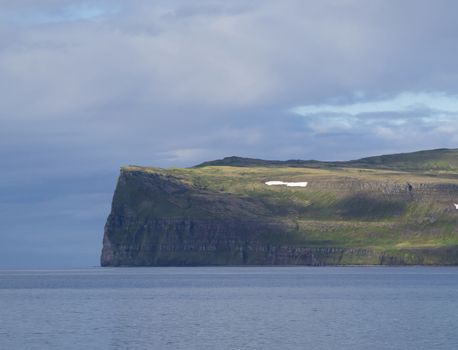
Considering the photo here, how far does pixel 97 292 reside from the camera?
550 ft

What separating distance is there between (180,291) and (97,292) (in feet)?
45.3

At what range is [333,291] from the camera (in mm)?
158625

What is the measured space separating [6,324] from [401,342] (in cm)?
4232

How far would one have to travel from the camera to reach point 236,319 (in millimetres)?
104438

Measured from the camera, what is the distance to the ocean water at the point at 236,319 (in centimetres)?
8369

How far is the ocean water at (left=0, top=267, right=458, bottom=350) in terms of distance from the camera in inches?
3295

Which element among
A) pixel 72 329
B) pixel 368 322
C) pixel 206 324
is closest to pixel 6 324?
pixel 72 329

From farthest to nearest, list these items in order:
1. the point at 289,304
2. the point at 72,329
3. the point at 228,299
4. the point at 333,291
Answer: the point at 333,291, the point at 228,299, the point at 289,304, the point at 72,329

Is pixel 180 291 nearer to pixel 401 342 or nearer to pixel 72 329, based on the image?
pixel 72 329

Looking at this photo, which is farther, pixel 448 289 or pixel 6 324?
pixel 448 289

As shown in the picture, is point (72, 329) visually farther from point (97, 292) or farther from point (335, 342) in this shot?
point (97, 292)

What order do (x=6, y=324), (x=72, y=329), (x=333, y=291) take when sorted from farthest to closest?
1. (x=333, y=291)
2. (x=6, y=324)
3. (x=72, y=329)

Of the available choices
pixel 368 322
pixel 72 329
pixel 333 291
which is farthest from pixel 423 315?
pixel 333 291

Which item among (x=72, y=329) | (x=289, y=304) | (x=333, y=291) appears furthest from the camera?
(x=333, y=291)
